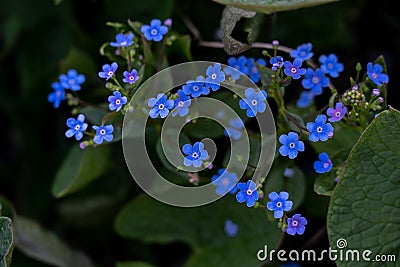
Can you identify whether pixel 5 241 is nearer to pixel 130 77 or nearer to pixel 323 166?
pixel 130 77

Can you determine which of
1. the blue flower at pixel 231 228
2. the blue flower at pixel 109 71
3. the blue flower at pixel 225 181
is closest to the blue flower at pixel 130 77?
the blue flower at pixel 109 71

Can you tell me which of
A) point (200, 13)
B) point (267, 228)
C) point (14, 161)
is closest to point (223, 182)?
point (267, 228)

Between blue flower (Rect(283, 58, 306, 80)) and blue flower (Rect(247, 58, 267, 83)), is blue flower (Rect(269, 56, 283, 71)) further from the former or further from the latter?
blue flower (Rect(247, 58, 267, 83))

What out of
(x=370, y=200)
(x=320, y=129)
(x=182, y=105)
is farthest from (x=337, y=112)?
(x=182, y=105)

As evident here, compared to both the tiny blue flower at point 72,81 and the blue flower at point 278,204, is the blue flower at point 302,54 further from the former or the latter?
the tiny blue flower at point 72,81

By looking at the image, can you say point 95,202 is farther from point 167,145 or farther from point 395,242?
point 395,242
